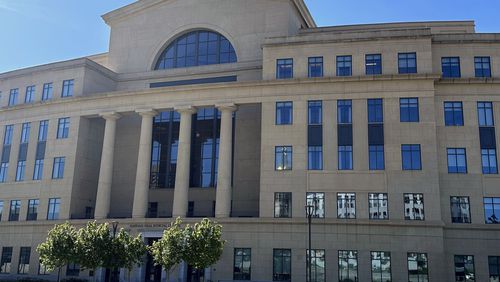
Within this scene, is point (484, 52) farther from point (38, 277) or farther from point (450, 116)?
point (38, 277)

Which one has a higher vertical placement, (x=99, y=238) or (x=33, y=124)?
(x=33, y=124)

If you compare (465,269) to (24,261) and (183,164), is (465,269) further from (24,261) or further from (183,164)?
(24,261)

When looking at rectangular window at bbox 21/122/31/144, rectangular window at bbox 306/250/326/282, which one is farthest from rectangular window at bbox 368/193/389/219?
rectangular window at bbox 21/122/31/144

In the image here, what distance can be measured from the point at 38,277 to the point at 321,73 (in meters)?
34.3

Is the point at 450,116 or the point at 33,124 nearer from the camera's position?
the point at 450,116

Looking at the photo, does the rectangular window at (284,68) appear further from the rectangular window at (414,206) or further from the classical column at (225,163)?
the rectangular window at (414,206)

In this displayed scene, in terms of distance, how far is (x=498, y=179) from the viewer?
4375cm

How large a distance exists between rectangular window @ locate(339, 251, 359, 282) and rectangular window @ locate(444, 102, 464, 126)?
47.8 feet

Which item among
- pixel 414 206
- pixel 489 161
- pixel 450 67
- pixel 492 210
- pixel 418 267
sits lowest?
pixel 418 267

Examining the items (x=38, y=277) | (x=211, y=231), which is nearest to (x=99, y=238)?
(x=211, y=231)

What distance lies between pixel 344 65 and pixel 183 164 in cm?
1795

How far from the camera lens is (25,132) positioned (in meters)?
58.4

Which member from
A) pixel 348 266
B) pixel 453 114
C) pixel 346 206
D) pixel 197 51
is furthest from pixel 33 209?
pixel 453 114

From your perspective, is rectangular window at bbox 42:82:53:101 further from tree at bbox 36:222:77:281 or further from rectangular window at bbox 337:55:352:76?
rectangular window at bbox 337:55:352:76
